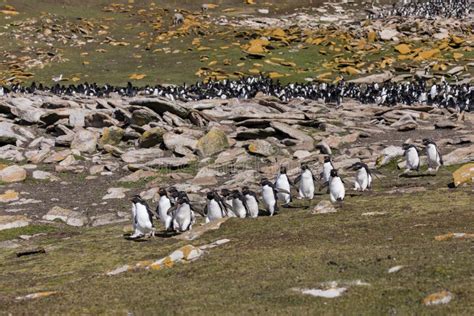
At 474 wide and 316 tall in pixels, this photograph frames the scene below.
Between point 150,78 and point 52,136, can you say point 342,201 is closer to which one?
point 52,136

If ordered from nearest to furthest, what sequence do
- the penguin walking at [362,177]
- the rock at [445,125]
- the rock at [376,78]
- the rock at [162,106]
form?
the penguin walking at [362,177] → the rock at [445,125] → the rock at [162,106] → the rock at [376,78]

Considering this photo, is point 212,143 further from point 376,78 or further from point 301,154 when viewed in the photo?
point 376,78

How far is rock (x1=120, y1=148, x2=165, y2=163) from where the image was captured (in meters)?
31.7

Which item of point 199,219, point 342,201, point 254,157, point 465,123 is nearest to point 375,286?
point 342,201

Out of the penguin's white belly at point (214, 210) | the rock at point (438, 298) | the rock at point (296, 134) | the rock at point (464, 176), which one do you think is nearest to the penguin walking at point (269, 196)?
the penguin's white belly at point (214, 210)

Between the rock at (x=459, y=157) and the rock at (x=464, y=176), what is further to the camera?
the rock at (x=459, y=157)

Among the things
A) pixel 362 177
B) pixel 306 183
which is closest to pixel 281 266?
pixel 306 183

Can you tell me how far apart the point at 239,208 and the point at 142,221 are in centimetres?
339

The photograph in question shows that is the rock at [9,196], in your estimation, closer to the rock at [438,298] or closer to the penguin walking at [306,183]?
the penguin walking at [306,183]

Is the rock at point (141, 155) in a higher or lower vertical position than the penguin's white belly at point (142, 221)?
lower

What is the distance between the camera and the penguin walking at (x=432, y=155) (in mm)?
24703

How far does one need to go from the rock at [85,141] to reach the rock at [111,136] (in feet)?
1.50

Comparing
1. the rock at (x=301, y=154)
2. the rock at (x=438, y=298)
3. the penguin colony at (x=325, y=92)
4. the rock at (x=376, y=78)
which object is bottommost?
the rock at (x=376, y=78)

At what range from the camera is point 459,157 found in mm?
26406
